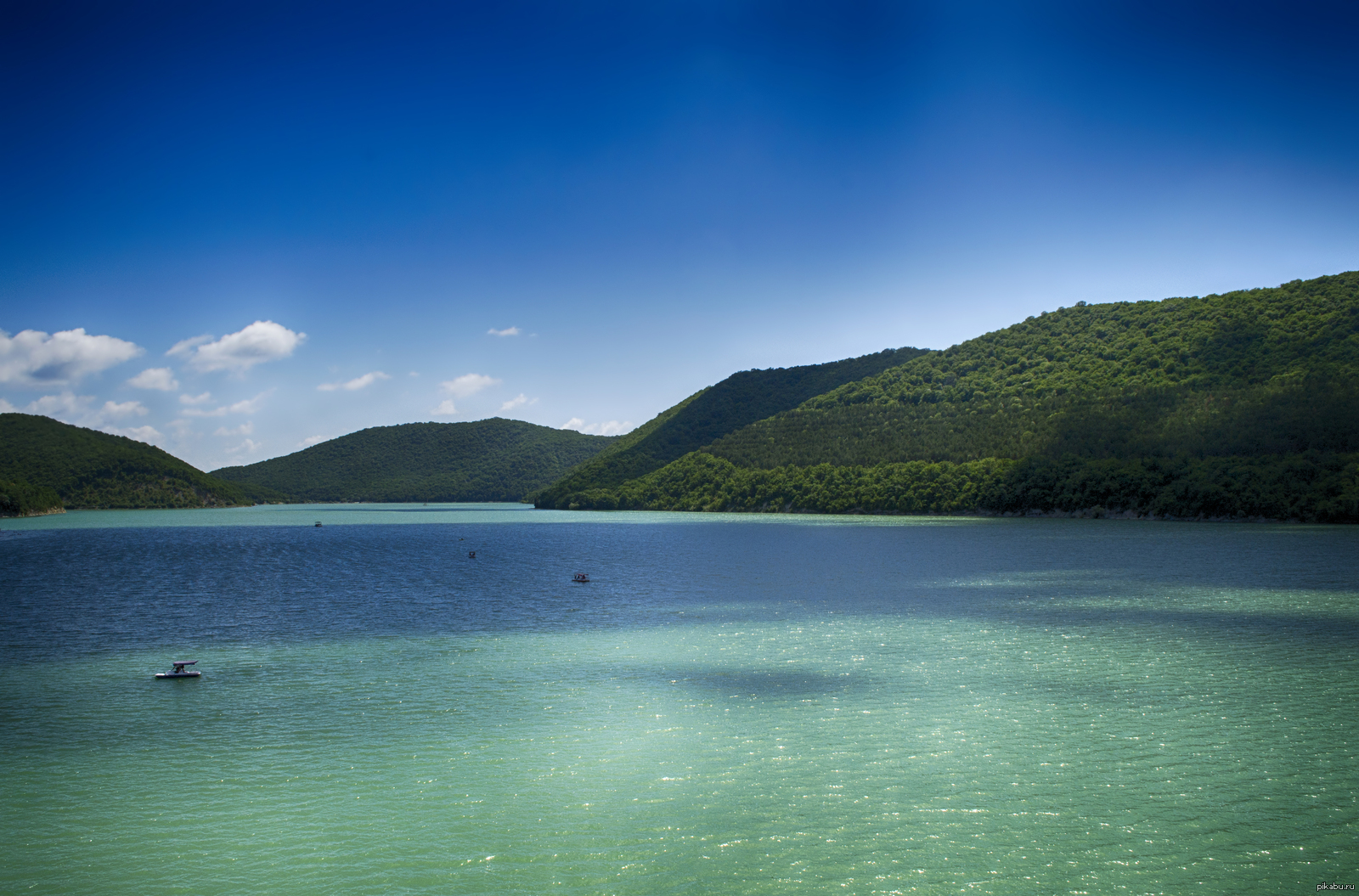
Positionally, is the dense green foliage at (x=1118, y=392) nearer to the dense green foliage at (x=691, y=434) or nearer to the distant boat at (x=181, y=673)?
the dense green foliage at (x=691, y=434)

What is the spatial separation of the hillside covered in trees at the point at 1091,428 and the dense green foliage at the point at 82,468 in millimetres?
103372

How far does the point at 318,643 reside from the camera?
24.9m

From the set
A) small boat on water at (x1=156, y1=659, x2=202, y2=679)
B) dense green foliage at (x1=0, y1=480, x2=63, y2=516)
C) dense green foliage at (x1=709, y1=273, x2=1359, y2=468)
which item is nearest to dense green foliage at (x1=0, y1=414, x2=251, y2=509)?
dense green foliage at (x1=0, y1=480, x2=63, y2=516)

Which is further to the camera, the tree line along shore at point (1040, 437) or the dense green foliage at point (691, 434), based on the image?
the dense green foliage at point (691, 434)

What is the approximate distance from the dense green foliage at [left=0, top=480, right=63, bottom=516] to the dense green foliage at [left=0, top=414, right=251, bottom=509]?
2536 cm

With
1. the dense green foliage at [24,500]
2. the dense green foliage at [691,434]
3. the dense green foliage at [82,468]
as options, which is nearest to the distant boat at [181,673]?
the dense green foliage at [24,500]

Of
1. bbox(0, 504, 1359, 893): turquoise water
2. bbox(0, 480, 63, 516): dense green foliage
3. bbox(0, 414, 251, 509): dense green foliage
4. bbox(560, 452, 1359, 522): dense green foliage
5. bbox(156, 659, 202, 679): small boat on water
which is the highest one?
bbox(0, 414, 251, 509): dense green foliage

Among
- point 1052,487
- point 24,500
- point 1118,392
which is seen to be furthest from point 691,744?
point 24,500

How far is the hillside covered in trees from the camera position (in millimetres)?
85000

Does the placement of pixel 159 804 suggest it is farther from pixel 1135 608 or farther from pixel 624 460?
pixel 624 460

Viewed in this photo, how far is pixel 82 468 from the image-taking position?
604 ft

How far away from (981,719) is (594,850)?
28.9 feet

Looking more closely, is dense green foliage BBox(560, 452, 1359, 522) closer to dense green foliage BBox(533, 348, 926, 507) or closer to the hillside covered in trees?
the hillside covered in trees

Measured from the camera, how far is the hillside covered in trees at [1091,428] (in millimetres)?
85000
